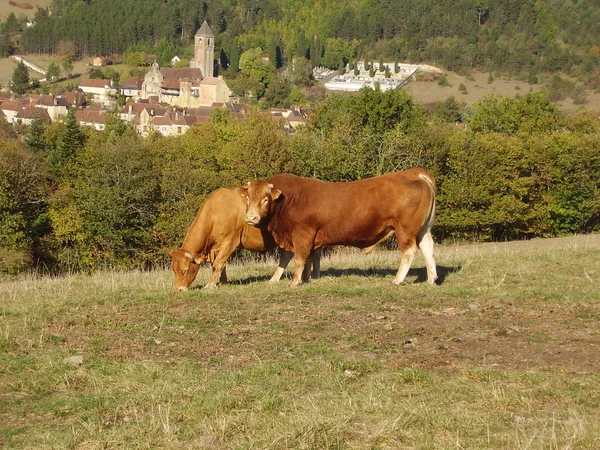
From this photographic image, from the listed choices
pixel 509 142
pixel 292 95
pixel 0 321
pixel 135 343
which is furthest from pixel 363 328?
pixel 292 95

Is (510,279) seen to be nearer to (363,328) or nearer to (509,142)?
(363,328)

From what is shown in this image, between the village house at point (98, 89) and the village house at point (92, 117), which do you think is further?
the village house at point (98, 89)

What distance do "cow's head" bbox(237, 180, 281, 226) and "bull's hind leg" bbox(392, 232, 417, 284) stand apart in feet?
7.62

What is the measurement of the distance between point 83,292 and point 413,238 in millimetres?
5800

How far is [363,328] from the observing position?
11.0 m

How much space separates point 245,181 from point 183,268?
35659 millimetres

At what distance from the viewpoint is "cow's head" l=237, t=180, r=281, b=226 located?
1413 cm

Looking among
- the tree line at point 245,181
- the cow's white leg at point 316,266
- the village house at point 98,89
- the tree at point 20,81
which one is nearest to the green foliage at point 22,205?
the tree line at point 245,181

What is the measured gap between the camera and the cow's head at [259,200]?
14133 millimetres

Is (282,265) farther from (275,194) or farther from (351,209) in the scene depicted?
(351,209)

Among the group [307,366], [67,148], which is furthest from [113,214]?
[307,366]

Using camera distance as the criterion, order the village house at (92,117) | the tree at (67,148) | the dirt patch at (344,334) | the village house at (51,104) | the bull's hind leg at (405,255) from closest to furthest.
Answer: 1. the dirt patch at (344,334)
2. the bull's hind leg at (405,255)
3. the tree at (67,148)
4. the village house at (92,117)
5. the village house at (51,104)

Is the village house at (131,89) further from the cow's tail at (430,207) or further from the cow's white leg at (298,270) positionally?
the cow's white leg at (298,270)

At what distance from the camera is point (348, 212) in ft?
48.0
